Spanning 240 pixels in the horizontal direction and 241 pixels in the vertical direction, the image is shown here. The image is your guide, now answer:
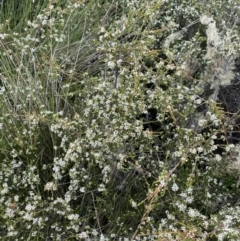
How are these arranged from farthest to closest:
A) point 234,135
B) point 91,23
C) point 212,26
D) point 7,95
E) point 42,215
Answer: point 91,23 → point 234,135 → point 7,95 → point 212,26 → point 42,215

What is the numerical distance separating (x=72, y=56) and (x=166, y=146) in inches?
35.1

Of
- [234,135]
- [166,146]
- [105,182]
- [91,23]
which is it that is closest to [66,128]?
[105,182]

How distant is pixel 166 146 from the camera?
Answer: 1.90 metres

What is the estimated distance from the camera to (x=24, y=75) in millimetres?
2209

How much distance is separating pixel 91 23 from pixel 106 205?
4.67 ft

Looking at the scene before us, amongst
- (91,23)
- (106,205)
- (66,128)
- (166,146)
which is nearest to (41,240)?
(106,205)

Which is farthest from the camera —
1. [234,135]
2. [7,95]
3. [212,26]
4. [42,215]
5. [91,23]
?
[91,23]

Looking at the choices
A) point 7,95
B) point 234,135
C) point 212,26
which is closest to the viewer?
point 212,26

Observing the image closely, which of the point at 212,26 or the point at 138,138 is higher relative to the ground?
the point at 212,26

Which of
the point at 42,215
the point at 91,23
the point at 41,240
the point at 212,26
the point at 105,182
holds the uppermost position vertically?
the point at 212,26

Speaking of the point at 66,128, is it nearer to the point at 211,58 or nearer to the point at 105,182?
the point at 105,182

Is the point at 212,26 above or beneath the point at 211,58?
above

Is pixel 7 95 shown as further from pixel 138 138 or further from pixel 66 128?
pixel 138 138

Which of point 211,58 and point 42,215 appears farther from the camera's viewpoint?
point 211,58
